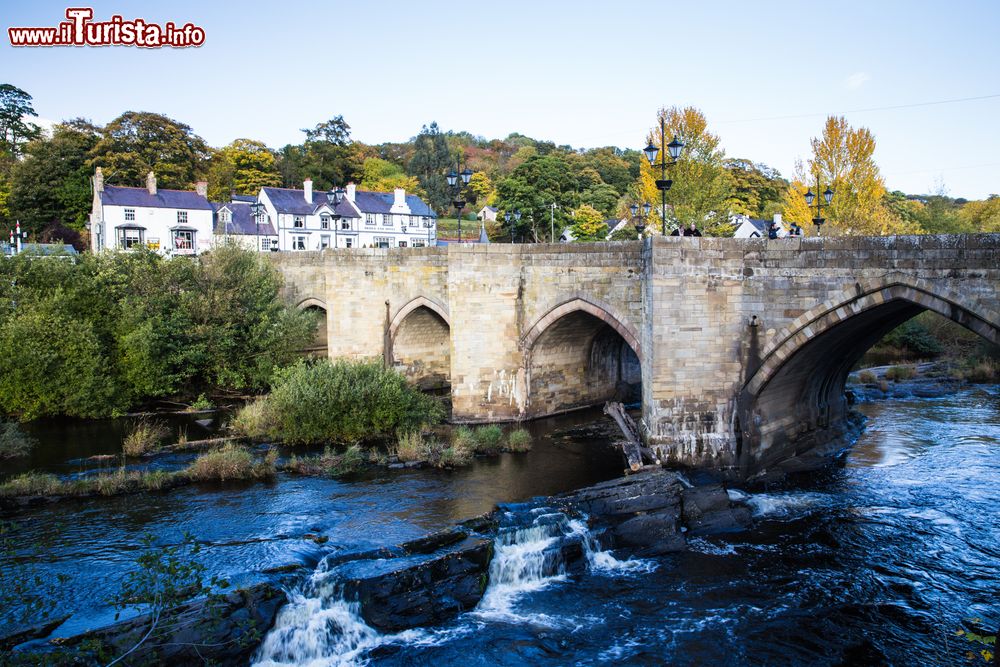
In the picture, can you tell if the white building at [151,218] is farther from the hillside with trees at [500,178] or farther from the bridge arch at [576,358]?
the bridge arch at [576,358]

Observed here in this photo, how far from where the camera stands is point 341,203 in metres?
54.5

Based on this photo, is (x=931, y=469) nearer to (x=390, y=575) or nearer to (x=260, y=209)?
(x=390, y=575)

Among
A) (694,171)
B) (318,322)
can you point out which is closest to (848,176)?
(694,171)

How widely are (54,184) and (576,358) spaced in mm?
42996

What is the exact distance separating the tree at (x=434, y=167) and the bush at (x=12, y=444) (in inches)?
2246

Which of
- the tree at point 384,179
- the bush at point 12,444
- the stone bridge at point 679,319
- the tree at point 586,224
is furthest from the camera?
the tree at point 384,179

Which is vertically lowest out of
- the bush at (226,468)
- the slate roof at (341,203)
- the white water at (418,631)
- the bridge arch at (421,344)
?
the white water at (418,631)

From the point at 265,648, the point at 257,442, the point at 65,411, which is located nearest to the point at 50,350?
the point at 65,411

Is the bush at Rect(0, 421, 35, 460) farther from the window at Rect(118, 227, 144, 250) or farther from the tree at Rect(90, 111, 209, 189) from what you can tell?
the tree at Rect(90, 111, 209, 189)

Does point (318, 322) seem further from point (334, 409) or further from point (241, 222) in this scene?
point (241, 222)

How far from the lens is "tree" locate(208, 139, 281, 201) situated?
61.9m

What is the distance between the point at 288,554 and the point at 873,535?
37.8 feet

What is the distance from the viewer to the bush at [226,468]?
18.6 meters

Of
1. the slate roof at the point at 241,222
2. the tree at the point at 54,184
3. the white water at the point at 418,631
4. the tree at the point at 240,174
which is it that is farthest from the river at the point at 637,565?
the tree at the point at 240,174
